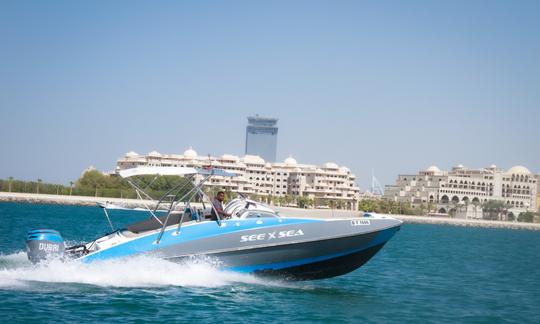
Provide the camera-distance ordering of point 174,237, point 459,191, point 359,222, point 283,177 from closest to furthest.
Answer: point 174,237 < point 359,222 < point 283,177 < point 459,191

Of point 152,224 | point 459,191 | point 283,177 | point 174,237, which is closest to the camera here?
point 174,237

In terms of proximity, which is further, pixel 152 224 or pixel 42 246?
pixel 152 224

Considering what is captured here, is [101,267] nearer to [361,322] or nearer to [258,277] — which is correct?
[258,277]

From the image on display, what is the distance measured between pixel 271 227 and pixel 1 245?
12578mm

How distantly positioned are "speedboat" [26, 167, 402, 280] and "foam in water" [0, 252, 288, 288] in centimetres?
15

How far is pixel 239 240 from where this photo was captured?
1653cm

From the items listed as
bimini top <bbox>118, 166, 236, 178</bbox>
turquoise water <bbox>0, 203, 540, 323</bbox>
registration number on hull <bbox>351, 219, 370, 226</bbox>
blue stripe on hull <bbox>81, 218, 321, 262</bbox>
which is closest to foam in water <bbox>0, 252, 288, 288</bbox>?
turquoise water <bbox>0, 203, 540, 323</bbox>

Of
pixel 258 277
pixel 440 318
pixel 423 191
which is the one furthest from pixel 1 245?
pixel 423 191

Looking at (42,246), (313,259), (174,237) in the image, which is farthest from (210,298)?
(42,246)

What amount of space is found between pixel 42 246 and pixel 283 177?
16402 centimetres

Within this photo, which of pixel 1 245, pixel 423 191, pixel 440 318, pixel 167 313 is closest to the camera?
pixel 167 313

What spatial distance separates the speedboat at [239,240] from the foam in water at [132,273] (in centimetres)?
15

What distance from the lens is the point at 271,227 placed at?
1670cm

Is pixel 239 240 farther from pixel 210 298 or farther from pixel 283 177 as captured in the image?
pixel 283 177
